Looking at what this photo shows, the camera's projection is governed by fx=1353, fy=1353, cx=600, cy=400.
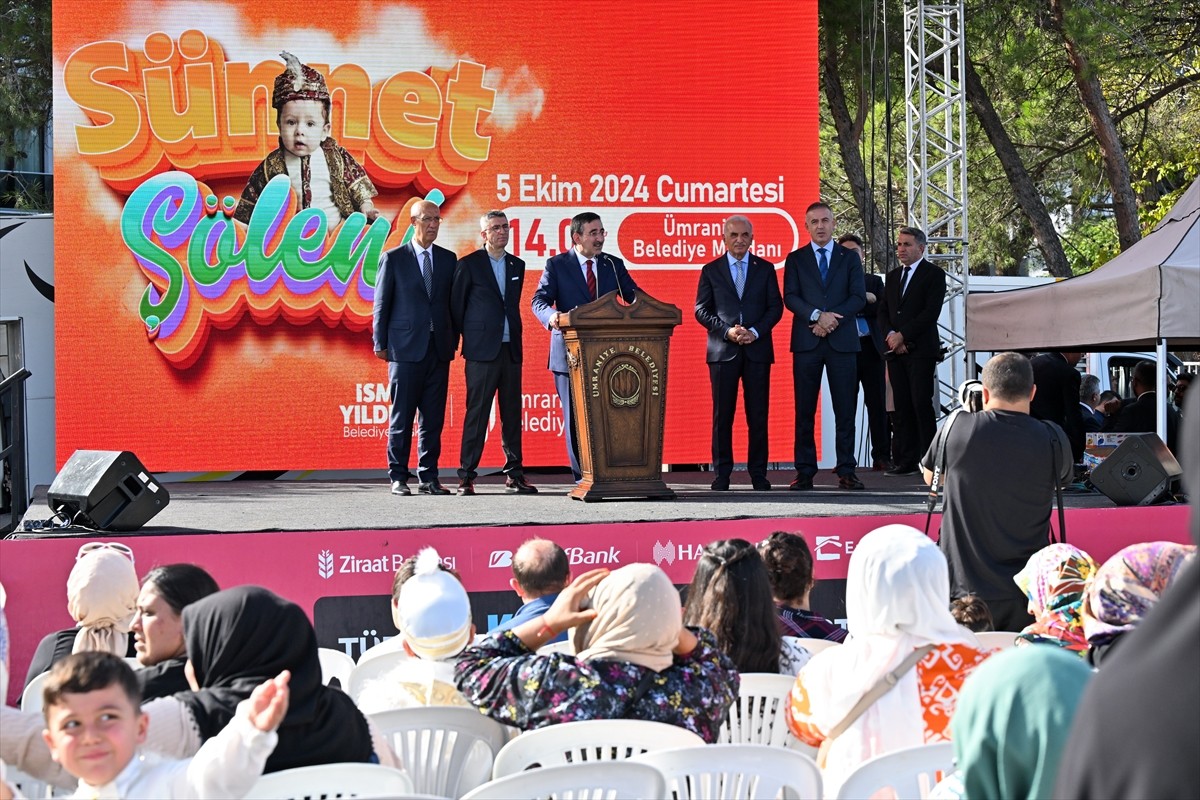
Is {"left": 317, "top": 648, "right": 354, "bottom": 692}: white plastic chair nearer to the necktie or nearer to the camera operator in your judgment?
the camera operator

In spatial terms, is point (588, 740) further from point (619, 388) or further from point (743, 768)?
point (619, 388)

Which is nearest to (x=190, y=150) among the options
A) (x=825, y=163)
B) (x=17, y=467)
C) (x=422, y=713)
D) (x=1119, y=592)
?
(x=17, y=467)

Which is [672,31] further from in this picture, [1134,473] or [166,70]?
[1134,473]

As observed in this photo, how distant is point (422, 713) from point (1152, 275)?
5501mm

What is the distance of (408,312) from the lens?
287 inches

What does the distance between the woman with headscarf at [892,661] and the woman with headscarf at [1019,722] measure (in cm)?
155

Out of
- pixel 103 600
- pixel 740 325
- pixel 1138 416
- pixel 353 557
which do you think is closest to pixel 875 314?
pixel 740 325

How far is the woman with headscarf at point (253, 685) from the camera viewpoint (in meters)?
2.40

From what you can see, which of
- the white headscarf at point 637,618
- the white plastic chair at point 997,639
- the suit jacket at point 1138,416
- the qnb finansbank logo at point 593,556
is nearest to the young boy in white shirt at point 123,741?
the white headscarf at point 637,618

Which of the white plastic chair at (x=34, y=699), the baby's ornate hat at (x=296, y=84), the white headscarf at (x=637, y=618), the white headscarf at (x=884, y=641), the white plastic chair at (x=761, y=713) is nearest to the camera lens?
the white headscarf at (x=884, y=641)

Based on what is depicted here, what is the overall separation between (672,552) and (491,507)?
972 mm

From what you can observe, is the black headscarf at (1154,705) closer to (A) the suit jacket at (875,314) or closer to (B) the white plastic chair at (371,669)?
(B) the white plastic chair at (371,669)

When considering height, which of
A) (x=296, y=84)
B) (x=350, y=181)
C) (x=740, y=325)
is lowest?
(x=740, y=325)

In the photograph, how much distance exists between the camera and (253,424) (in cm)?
909
